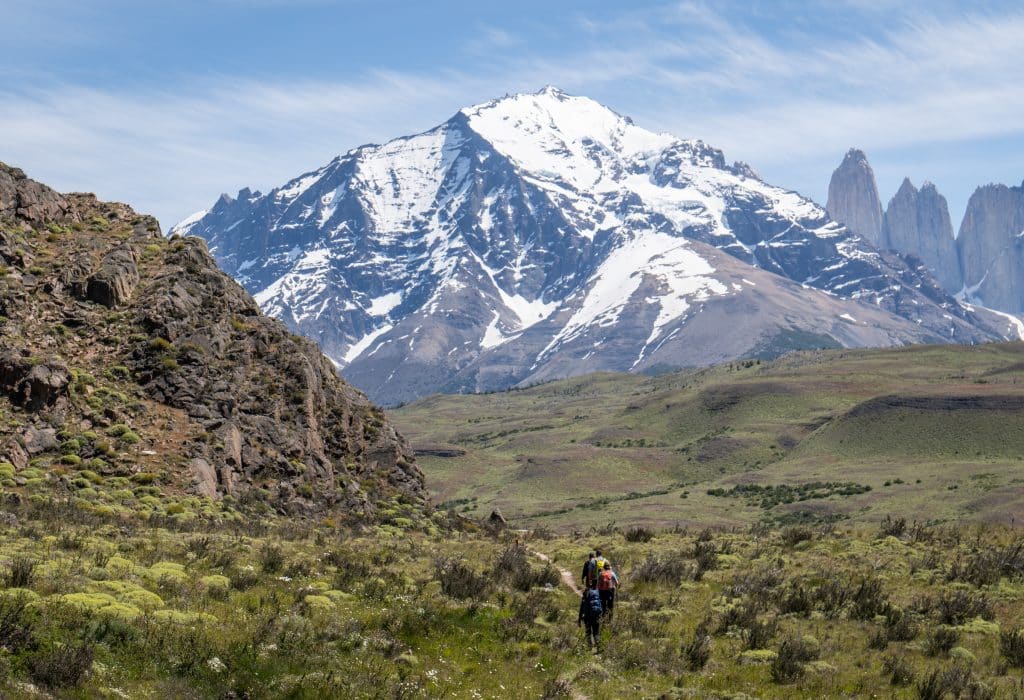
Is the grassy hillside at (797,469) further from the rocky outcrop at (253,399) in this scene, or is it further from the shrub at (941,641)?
the shrub at (941,641)

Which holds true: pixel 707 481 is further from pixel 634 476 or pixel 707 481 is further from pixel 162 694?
pixel 162 694

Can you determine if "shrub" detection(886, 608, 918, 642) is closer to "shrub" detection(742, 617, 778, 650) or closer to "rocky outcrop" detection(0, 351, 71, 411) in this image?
"shrub" detection(742, 617, 778, 650)

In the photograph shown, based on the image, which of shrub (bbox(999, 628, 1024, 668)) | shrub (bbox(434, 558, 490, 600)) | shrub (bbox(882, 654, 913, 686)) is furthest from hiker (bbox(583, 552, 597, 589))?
shrub (bbox(999, 628, 1024, 668))

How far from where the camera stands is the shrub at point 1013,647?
2133 centimetres

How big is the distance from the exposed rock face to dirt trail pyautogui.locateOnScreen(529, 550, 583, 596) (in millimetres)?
11138

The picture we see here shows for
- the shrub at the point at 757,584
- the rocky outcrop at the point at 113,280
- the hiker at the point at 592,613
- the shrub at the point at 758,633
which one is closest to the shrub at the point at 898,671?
the shrub at the point at 758,633

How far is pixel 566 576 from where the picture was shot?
32.9 metres

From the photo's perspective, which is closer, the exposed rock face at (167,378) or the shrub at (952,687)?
the shrub at (952,687)

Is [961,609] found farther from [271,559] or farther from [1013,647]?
[271,559]

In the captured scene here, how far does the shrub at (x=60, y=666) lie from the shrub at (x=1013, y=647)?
19.1 metres

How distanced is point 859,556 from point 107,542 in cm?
2592

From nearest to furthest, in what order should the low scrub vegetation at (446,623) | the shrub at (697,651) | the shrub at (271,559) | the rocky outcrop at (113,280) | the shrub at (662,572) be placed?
the low scrub vegetation at (446,623), the shrub at (697,651), the shrub at (271,559), the shrub at (662,572), the rocky outcrop at (113,280)

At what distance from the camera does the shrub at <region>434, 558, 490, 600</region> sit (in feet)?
84.9

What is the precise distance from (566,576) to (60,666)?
1984 centimetres
